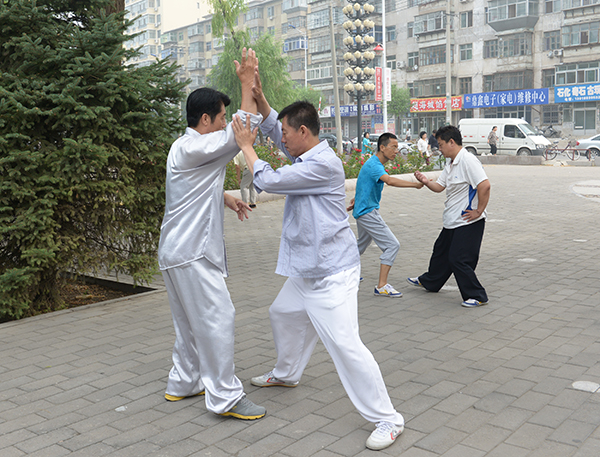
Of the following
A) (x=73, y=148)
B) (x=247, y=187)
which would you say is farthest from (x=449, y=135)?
(x=247, y=187)

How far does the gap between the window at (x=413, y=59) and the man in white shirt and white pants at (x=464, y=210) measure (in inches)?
2176

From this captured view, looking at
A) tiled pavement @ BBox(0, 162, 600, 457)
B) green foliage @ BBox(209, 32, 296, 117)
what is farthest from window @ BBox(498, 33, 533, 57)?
tiled pavement @ BBox(0, 162, 600, 457)

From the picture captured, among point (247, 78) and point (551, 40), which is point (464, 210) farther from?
point (551, 40)

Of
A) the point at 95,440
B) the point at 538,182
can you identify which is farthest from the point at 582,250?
the point at 538,182

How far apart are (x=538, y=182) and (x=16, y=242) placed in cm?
1725

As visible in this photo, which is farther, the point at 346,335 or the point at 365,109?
the point at 365,109

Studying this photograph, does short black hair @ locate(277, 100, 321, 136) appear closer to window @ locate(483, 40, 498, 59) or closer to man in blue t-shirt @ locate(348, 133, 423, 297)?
man in blue t-shirt @ locate(348, 133, 423, 297)

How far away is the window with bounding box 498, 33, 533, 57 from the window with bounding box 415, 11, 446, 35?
631 cm

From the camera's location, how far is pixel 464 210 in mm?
6141

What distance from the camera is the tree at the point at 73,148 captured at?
5680mm

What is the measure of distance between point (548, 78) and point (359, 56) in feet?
99.4

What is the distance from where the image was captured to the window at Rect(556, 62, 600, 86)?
147ft

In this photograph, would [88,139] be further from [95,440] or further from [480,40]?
[480,40]

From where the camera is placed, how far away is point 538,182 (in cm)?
1975
